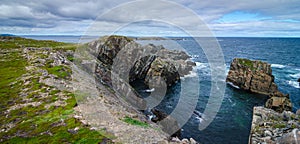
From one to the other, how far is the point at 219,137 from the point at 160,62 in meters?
39.5

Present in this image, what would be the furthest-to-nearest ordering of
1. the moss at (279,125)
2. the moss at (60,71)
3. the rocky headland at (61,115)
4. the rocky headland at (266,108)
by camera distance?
the moss at (60,71), the moss at (279,125), the rocky headland at (266,108), the rocky headland at (61,115)

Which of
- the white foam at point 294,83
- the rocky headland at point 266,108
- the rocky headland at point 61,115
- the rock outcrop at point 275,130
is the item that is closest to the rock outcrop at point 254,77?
the rocky headland at point 266,108

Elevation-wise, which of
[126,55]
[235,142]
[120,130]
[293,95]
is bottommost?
[235,142]

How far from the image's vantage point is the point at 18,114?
59.4ft

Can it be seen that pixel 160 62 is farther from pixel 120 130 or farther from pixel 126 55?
pixel 120 130

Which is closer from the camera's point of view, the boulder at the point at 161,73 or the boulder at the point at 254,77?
the boulder at the point at 254,77

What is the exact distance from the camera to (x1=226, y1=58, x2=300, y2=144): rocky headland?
14.9 m

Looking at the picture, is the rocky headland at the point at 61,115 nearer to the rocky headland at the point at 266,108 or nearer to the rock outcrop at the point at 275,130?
the rock outcrop at the point at 275,130

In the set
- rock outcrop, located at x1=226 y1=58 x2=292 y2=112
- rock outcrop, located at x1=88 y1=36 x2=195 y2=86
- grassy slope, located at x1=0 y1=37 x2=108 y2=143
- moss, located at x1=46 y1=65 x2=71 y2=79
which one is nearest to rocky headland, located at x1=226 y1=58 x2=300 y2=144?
rock outcrop, located at x1=226 y1=58 x2=292 y2=112

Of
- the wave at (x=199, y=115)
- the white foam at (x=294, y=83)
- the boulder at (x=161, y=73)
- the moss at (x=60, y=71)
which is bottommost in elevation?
the wave at (x=199, y=115)

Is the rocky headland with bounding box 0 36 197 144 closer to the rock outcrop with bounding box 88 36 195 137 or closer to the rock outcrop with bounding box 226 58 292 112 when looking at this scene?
the rock outcrop with bounding box 88 36 195 137

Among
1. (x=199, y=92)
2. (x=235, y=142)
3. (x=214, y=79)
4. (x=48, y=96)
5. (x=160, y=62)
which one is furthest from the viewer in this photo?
(x=214, y=79)

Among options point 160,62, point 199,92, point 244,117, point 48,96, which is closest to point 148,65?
point 160,62

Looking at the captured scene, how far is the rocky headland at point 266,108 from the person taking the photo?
49.0 ft
